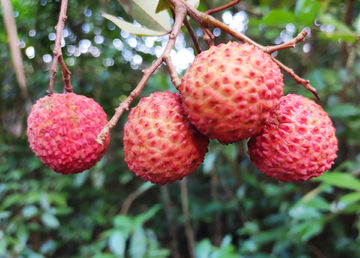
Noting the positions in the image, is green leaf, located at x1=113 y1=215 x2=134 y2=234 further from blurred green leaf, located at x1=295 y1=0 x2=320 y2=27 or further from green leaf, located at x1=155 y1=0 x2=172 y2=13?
blurred green leaf, located at x1=295 y1=0 x2=320 y2=27

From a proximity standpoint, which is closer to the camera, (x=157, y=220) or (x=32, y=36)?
(x=32, y=36)

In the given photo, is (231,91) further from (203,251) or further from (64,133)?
(203,251)

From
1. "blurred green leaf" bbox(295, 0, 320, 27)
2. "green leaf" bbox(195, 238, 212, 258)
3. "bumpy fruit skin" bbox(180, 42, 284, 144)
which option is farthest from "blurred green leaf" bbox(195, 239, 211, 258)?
"blurred green leaf" bbox(295, 0, 320, 27)

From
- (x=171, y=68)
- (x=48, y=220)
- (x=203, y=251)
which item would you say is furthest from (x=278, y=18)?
(x=48, y=220)

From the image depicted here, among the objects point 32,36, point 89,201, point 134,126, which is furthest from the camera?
point 89,201

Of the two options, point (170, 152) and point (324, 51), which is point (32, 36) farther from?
point (324, 51)

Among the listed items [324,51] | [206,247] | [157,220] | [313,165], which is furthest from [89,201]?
[324,51]
